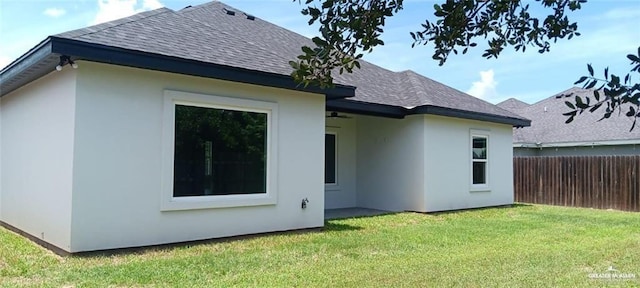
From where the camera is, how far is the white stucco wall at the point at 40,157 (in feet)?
23.1

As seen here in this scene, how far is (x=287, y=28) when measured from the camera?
15.3m

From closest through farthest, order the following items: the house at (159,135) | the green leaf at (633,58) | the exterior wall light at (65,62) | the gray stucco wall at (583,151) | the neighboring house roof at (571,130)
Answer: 1. the green leaf at (633,58)
2. the exterior wall light at (65,62)
3. the house at (159,135)
4. the gray stucco wall at (583,151)
5. the neighboring house roof at (571,130)

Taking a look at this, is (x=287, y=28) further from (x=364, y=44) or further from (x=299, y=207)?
(x=364, y=44)

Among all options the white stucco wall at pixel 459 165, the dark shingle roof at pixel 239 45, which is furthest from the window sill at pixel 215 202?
the white stucco wall at pixel 459 165

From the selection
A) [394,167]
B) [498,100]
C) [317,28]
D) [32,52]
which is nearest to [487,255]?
[317,28]

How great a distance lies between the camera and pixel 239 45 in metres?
9.53

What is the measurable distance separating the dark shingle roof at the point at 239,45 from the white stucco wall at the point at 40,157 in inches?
47.1

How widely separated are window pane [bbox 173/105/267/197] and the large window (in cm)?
773

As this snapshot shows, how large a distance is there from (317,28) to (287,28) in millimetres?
12390

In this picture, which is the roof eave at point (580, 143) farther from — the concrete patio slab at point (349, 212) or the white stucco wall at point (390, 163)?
the concrete patio slab at point (349, 212)

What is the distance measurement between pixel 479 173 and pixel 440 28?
461 inches

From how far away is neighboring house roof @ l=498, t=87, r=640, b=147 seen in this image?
19897 millimetres

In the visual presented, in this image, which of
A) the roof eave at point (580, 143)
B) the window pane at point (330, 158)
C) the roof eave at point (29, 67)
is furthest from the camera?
the roof eave at point (580, 143)

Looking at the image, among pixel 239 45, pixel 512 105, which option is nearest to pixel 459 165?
pixel 239 45
